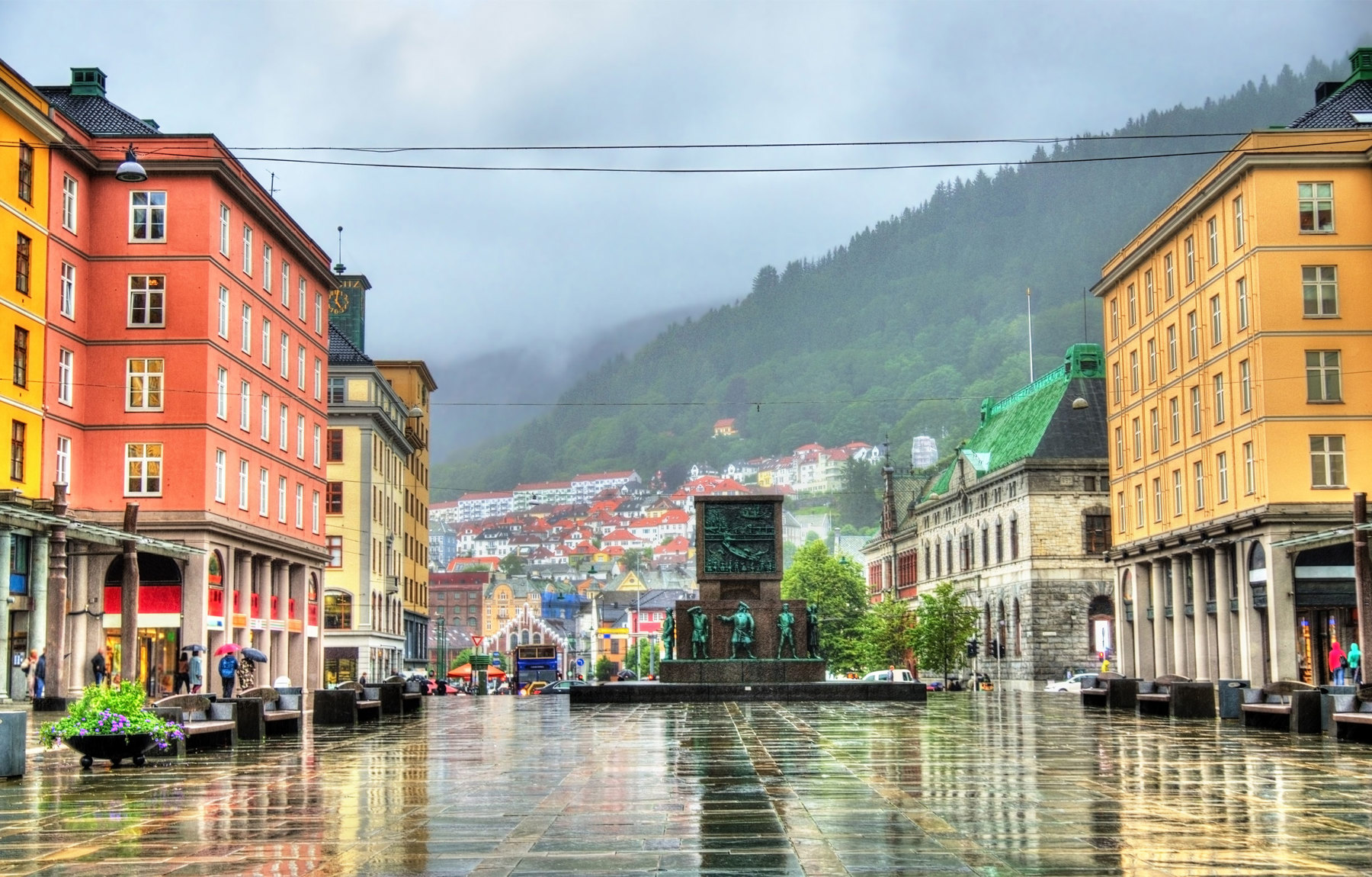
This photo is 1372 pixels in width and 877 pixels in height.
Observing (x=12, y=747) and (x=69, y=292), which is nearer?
(x=12, y=747)

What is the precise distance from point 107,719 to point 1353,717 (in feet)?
67.8

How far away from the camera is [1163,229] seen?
6894 centimetres

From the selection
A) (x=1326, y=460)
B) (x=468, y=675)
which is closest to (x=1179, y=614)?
(x=1326, y=460)

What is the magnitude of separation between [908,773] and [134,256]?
145 ft

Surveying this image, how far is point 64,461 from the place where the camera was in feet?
177

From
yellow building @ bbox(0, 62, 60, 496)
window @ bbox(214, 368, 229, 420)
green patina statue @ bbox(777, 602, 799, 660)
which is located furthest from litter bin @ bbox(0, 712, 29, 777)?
window @ bbox(214, 368, 229, 420)

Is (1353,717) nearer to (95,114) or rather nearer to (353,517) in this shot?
(95,114)

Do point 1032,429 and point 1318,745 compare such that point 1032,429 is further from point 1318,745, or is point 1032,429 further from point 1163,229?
point 1318,745

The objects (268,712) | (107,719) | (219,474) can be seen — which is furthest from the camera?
(219,474)

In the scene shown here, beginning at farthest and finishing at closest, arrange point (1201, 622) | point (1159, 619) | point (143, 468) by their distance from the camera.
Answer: point (1159, 619) → point (1201, 622) → point (143, 468)

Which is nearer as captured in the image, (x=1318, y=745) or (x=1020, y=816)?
(x=1020, y=816)

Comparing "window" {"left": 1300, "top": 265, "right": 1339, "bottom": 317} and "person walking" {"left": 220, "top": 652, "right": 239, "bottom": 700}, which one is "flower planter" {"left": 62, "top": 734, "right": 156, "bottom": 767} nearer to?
"person walking" {"left": 220, "top": 652, "right": 239, "bottom": 700}

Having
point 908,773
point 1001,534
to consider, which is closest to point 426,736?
point 908,773

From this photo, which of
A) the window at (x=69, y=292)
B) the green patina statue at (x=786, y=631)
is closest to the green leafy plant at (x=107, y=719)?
the green patina statue at (x=786, y=631)
